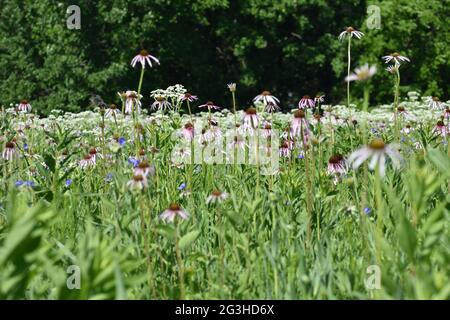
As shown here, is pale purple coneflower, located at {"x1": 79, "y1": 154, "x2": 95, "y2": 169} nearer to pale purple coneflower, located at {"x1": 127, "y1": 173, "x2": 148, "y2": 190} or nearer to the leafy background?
pale purple coneflower, located at {"x1": 127, "y1": 173, "x2": 148, "y2": 190}

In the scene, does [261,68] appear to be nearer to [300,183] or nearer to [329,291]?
[300,183]

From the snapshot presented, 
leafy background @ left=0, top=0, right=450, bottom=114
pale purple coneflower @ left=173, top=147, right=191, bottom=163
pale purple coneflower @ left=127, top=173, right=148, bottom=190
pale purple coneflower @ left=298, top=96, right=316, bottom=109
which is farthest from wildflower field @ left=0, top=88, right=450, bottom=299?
leafy background @ left=0, top=0, right=450, bottom=114

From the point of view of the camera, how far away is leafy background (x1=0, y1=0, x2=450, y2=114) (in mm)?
17922

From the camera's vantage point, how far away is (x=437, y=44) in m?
18.4

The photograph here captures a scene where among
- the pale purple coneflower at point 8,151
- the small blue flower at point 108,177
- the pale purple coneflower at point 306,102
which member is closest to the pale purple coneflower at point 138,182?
the small blue flower at point 108,177

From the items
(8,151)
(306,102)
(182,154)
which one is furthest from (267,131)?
(8,151)

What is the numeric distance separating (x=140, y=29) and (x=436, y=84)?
7361 millimetres

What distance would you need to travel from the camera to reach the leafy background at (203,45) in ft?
58.8

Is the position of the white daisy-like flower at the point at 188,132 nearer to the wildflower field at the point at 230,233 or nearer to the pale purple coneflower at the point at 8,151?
the wildflower field at the point at 230,233

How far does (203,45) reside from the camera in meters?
20.1

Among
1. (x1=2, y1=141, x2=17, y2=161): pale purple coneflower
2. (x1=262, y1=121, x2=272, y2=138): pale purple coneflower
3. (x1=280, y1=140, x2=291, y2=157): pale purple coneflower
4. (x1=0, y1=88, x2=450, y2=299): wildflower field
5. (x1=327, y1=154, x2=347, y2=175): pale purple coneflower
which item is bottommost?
(x1=0, y1=88, x2=450, y2=299): wildflower field

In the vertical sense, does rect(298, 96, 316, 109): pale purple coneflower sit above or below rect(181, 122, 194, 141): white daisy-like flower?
above

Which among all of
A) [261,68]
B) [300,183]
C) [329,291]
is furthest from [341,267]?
[261,68]

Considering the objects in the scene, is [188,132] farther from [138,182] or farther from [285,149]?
[138,182]
